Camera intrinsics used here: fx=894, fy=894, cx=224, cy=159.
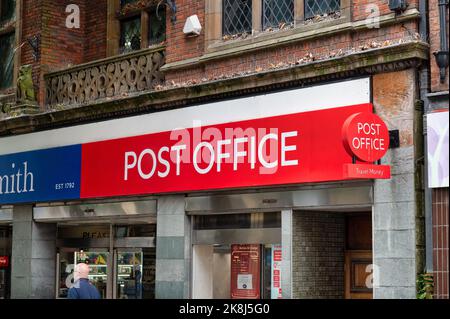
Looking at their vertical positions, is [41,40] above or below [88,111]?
above

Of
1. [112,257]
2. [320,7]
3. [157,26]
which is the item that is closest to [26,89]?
[157,26]

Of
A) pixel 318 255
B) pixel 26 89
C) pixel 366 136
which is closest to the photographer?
pixel 366 136

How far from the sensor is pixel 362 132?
12.8 m

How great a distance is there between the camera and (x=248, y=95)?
51.0 ft

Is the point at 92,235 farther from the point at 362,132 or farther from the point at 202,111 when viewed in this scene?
the point at 362,132

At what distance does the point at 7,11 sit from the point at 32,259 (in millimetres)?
6361

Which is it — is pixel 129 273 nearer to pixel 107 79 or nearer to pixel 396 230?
→ pixel 107 79

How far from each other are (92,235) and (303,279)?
6.63m

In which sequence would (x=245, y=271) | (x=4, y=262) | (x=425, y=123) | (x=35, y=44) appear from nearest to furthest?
(x=425, y=123)
(x=245, y=271)
(x=35, y=44)
(x=4, y=262)

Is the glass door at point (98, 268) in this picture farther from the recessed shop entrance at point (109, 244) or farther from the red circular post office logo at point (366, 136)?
the red circular post office logo at point (366, 136)

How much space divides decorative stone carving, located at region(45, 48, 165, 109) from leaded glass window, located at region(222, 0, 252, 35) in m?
1.80

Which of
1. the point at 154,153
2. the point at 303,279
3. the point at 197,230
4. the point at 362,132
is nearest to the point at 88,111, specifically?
the point at 154,153

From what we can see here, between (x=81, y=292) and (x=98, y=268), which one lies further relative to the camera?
(x=98, y=268)

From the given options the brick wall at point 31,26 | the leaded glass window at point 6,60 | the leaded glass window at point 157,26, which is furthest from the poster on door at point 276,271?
the leaded glass window at point 6,60
